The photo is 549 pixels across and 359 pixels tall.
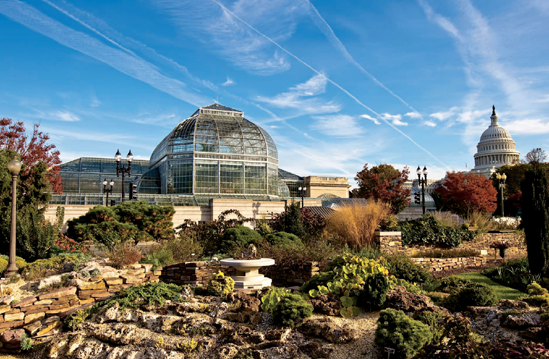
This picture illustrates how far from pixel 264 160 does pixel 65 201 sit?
14462mm

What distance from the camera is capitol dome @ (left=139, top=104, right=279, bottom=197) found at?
30.8 m

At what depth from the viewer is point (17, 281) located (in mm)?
9859

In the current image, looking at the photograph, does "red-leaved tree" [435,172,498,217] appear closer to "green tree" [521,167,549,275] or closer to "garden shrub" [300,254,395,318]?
"green tree" [521,167,549,275]

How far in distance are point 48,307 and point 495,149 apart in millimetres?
96052

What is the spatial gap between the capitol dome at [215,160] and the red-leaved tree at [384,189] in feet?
28.3

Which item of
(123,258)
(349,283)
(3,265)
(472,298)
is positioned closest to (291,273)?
(349,283)

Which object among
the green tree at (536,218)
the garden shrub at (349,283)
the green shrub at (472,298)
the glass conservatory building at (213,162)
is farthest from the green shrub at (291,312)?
the glass conservatory building at (213,162)

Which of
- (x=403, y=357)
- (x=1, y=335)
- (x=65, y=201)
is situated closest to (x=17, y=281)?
(x=1, y=335)

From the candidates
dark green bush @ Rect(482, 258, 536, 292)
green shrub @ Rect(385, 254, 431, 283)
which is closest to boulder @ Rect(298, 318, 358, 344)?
green shrub @ Rect(385, 254, 431, 283)

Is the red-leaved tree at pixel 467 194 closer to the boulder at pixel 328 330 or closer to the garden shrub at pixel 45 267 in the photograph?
the boulder at pixel 328 330

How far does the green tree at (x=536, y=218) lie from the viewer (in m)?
11.9

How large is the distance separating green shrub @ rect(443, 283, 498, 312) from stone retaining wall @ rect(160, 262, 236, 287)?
228 inches

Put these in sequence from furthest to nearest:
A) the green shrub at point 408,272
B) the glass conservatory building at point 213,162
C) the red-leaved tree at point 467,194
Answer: the red-leaved tree at point 467,194 → the glass conservatory building at point 213,162 → the green shrub at point 408,272

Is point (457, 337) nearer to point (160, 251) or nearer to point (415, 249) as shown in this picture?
point (160, 251)
